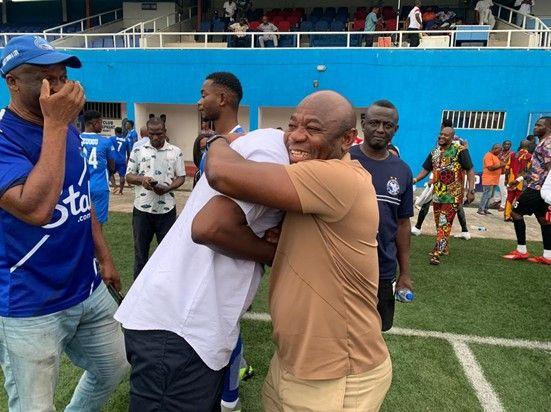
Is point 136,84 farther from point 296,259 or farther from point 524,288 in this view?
point 296,259

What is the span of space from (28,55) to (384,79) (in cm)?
1226

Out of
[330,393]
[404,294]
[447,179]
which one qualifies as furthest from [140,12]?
[330,393]

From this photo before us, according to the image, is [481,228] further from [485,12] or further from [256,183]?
[485,12]

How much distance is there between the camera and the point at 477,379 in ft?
11.6

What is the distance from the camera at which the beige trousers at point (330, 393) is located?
1.60 meters

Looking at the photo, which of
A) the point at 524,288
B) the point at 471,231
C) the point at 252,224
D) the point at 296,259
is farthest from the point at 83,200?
the point at 471,231

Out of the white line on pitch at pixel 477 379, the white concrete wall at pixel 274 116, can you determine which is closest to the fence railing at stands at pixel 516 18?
the white concrete wall at pixel 274 116

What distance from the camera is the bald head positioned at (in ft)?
5.02

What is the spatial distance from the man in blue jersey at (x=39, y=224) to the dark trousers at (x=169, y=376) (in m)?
0.59

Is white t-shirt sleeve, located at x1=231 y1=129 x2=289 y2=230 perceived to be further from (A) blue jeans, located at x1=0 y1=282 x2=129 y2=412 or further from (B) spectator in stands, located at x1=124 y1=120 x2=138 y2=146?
(B) spectator in stands, located at x1=124 y1=120 x2=138 y2=146

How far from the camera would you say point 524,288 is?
18.2ft

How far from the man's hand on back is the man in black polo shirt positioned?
193 cm

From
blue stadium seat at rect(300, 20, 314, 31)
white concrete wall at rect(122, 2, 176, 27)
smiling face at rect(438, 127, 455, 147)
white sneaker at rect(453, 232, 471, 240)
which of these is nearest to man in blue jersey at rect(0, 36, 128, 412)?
smiling face at rect(438, 127, 455, 147)

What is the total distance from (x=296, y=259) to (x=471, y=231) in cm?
790
